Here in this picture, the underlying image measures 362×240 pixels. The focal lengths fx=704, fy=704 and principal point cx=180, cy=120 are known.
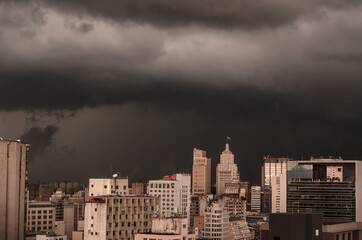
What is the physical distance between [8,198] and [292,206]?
75360 millimetres

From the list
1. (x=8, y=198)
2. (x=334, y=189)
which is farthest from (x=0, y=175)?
(x=334, y=189)

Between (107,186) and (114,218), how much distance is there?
24.8 metres

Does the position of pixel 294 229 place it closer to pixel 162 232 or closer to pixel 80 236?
pixel 162 232

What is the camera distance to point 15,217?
527ft

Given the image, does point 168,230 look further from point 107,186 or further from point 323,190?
point 323,190

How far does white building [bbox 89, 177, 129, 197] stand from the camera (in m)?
136

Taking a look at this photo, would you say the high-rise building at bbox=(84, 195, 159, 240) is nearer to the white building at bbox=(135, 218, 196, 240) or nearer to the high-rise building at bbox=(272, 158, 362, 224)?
the white building at bbox=(135, 218, 196, 240)

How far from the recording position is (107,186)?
136m

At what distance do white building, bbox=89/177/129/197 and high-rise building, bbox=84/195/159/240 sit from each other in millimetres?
18209

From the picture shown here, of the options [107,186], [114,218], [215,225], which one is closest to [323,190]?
[215,225]

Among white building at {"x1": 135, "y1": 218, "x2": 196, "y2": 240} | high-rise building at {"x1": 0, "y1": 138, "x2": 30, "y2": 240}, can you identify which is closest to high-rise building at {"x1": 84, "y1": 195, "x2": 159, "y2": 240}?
white building at {"x1": 135, "y1": 218, "x2": 196, "y2": 240}

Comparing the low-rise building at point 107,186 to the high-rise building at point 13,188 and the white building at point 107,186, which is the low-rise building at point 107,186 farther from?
the high-rise building at point 13,188

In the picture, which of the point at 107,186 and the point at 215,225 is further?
the point at 215,225

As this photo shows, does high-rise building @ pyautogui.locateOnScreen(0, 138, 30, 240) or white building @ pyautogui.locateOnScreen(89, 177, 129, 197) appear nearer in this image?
Result: white building @ pyautogui.locateOnScreen(89, 177, 129, 197)
